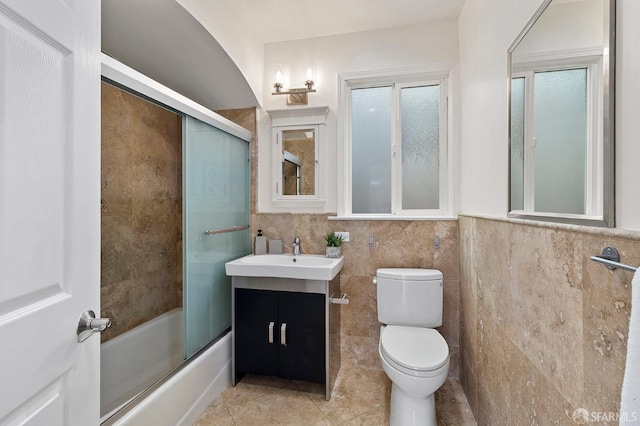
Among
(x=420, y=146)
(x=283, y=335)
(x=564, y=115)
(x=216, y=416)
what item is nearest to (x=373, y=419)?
(x=283, y=335)

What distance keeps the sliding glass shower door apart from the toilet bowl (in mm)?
1148

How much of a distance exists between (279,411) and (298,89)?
88.5 inches

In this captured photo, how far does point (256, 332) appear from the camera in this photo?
1.97 meters

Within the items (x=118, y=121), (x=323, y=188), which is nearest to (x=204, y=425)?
(x=323, y=188)

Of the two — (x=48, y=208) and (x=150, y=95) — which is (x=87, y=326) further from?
(x=150, y=95)

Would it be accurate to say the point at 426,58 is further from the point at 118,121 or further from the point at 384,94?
the point at 118,121

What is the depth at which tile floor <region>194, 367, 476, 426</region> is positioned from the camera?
5.55ft

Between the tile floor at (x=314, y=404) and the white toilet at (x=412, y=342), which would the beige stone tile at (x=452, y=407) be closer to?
the tile floor at (x=314, y=404)

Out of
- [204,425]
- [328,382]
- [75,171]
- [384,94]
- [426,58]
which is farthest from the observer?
[384,94]

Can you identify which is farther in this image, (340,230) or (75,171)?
(340,230)

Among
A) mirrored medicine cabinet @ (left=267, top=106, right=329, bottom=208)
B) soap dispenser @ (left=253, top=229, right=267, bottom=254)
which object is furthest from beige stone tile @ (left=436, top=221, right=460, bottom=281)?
soap dispenser @ (left=253, top=229, right=267, bottom=254)

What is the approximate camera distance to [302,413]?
1.75 m

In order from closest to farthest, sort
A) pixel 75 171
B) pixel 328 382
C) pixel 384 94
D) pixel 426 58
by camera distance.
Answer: pixel 75 171, pixel 328 382, pixel 426 58, pixel 384 94

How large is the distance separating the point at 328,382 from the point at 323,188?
1.38 m
